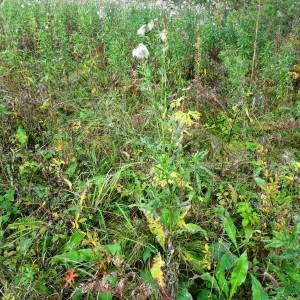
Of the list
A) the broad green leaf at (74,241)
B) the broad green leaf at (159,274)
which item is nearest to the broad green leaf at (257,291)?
the broad green leaf at (159,274)

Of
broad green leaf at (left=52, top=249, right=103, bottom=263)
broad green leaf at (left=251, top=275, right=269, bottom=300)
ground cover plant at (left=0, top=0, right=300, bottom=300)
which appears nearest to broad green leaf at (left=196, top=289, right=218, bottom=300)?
ground cover plant at (left=0, top=0, right=300, bottom=300)

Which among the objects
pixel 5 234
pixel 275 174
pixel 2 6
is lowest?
pixel 5 234

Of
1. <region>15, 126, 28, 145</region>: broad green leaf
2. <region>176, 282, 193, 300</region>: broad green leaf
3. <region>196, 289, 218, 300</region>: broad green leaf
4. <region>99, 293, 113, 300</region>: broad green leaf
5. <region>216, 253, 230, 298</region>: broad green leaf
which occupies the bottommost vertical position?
<region>196, 289, 218, 300</region>: broad green leaf

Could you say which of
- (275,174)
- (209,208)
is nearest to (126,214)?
(209,208)

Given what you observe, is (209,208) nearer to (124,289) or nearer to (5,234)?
(124,289)

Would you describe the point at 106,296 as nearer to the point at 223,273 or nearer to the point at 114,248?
the point at 114,248

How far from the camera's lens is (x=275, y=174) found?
2564 millimetres

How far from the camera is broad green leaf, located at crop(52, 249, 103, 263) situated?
2242mm

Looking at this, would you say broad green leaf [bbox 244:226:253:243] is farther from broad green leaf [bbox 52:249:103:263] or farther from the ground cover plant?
broad green leaf [bbox 52:249:103:263]

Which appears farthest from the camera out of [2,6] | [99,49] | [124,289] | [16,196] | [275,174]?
[2,6]

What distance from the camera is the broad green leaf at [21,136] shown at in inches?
122

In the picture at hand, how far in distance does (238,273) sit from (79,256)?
937 millimetres

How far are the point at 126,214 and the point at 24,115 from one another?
150 centimetres

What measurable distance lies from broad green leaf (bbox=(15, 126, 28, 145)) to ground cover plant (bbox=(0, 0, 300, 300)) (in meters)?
0.01
